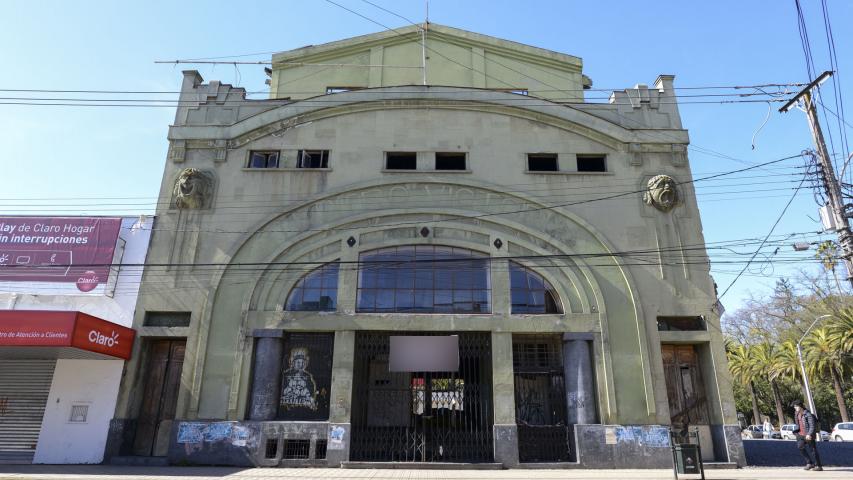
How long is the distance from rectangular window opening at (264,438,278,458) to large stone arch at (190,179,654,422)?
4.57 feet

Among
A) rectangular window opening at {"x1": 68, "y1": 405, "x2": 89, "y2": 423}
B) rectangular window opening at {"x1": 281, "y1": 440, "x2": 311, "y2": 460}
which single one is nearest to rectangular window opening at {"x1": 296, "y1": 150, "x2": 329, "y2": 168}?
rectangular window opening at {"x1": 281, "y1": 440, "x2": 311, "y2": 460}

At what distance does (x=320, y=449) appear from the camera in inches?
597

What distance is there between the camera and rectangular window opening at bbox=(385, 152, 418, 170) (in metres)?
18.8

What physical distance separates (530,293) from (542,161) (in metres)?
5.24

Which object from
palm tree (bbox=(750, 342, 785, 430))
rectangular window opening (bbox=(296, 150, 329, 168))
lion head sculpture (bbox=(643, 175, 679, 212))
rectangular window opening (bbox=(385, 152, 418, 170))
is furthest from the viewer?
palm tree (bbox=(750, 342, 785, 430))

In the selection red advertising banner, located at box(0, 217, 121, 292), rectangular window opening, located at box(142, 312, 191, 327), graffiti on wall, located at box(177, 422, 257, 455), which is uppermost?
red advertising banner, located at box(0, 217, 121, 292)

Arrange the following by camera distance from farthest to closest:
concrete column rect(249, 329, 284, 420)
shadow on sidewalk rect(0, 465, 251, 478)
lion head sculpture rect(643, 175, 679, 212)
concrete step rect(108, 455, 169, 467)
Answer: lion head sculpture rect(643, 175, 679, 212) < concrete column rect(249, 329, 284, 420) < concrete step rect(108, 455, 169, 467) < shadow on sidewalk rect(0, 465, 251, 478)

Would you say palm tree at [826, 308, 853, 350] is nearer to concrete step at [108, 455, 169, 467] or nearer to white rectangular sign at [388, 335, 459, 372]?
white rectangular sign at [388, 335, 459, 372]

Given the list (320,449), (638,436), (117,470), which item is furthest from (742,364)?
(117,470)

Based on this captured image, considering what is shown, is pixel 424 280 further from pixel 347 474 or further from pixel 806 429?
pixel 806 429

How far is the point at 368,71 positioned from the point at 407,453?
1545 centimetres

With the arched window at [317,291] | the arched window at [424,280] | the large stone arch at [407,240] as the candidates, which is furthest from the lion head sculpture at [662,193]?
the arched window at [317,291]

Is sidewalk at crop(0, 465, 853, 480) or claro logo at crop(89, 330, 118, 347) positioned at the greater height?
claro logo at crop(89, 330, 118, 347)

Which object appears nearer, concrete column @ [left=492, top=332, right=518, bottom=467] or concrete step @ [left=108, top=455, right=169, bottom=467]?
concrete step @ [left=108, top=455, right=169, bottom=467]
